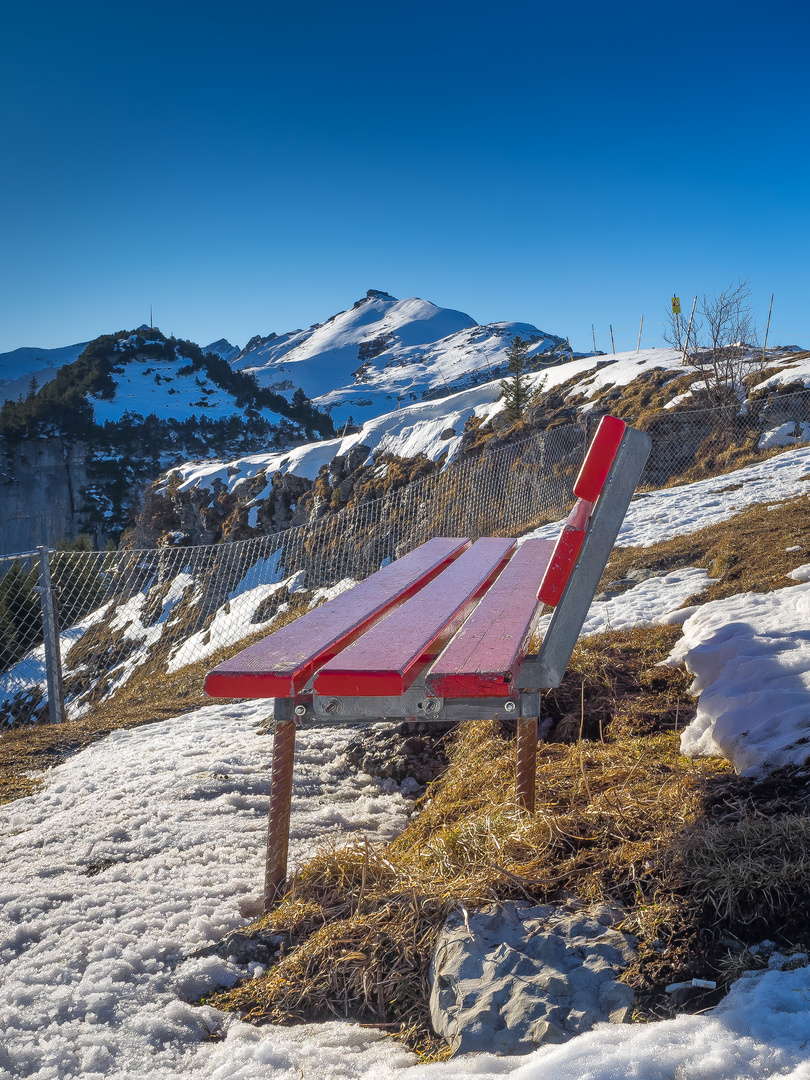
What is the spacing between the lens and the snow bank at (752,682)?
7.02 feet

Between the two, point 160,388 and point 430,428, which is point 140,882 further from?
point 160,388

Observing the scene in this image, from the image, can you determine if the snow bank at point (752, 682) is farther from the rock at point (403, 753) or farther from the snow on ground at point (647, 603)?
the rock at point (403, 753)

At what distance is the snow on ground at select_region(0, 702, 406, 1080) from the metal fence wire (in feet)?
13.7

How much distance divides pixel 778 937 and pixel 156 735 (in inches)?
152

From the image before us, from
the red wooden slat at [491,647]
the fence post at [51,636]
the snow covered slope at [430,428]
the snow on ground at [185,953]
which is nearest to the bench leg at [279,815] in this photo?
the snow on ground at [185,953]

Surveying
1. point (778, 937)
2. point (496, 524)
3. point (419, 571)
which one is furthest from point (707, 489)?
point (778, 937)

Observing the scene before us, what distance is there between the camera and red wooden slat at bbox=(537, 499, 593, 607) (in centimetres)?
207

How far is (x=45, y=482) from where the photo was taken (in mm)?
77375

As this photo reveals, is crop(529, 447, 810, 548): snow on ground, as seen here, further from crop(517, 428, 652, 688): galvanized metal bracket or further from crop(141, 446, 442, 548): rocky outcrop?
crop(141, 446, 442, 548): rocky outcrop

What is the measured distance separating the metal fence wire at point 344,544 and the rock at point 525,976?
640 cm

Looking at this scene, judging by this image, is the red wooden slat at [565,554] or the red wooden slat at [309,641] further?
the red wooden slat at [565,554]

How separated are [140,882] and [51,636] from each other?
358cm

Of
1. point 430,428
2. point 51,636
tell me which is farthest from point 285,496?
point 51,636

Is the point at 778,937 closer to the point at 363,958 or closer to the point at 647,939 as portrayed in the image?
the point at 647,939
